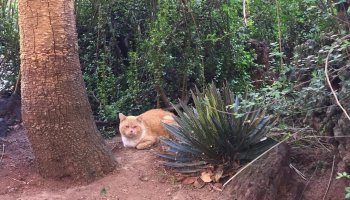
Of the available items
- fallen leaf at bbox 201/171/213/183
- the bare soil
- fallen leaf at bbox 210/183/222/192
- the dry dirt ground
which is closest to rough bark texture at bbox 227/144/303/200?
the bare soil

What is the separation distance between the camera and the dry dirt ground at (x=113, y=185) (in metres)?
5.32

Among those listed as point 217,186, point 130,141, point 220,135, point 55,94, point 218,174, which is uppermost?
point 55,94

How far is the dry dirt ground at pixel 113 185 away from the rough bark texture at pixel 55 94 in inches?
6.8

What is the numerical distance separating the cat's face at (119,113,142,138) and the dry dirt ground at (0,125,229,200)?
0.53 m

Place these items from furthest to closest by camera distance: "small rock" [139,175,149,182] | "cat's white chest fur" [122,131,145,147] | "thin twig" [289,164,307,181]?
"cat's white chest fur" [122,131,145,147] → "small rock" [139,175,149,182] → "thin twig" [289,164,307,181]

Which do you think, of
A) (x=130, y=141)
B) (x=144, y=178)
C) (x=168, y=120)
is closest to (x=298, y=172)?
(x=144, y=178)

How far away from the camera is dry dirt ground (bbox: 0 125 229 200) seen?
532 cm

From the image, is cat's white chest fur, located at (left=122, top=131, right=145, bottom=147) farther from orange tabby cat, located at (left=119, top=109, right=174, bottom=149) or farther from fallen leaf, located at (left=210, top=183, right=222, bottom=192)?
fallen leaf, located at (left=210, top=183, right=222, bottom=192)

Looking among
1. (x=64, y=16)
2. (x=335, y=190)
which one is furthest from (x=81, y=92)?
(x=335, y=190)

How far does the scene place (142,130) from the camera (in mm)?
6812

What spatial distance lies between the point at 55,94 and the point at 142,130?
5.70 feet

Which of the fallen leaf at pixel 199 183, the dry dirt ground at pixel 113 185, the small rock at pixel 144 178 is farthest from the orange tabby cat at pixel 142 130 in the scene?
the fallen leaf at pixel 199 183

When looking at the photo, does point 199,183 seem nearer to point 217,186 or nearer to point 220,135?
point 217,186

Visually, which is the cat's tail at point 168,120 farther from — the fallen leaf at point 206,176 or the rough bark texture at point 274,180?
the rough bark texture at point 274,180
